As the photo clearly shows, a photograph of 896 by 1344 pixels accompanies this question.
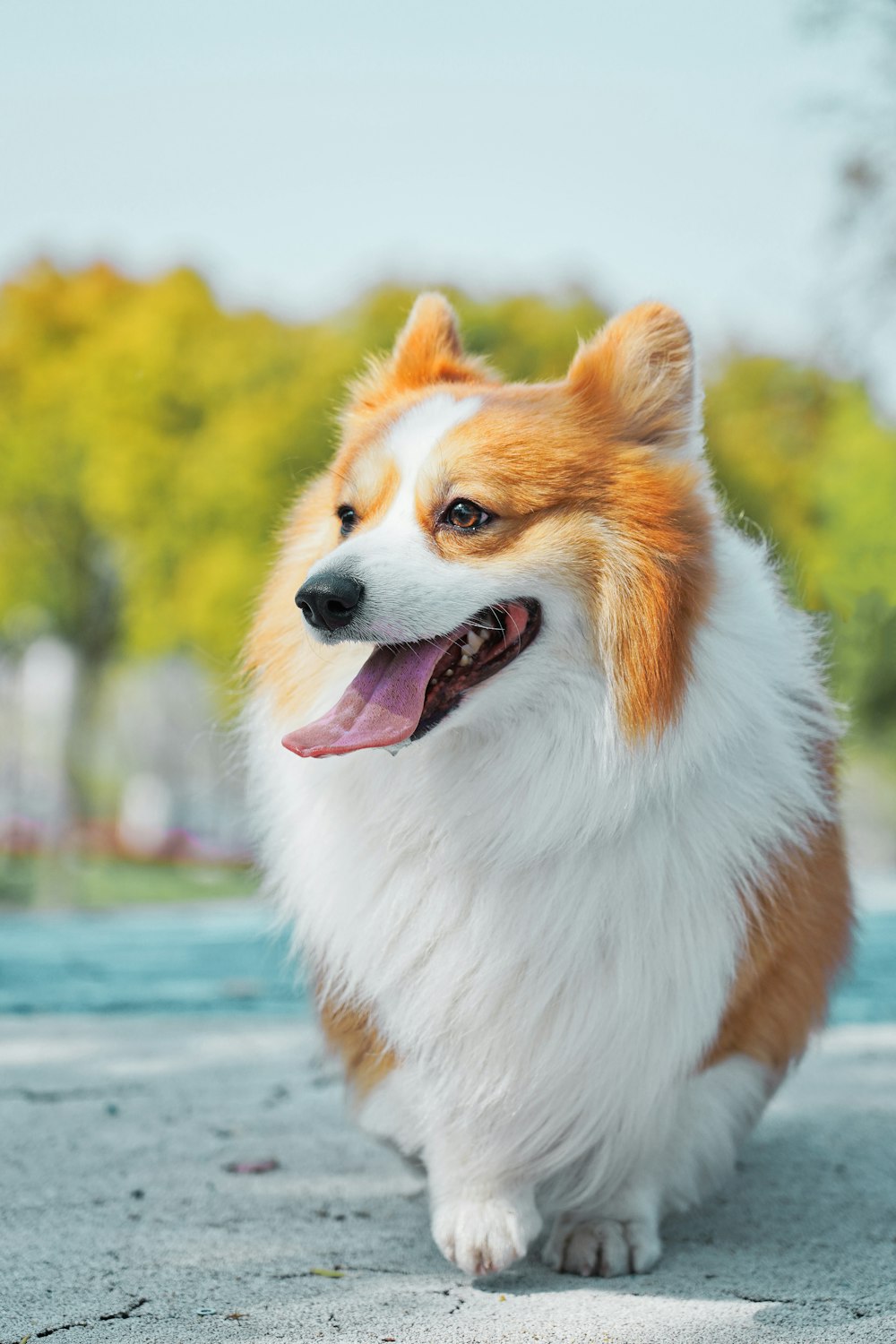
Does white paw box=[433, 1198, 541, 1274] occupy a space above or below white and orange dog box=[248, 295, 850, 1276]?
below

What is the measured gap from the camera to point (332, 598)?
2475 mm

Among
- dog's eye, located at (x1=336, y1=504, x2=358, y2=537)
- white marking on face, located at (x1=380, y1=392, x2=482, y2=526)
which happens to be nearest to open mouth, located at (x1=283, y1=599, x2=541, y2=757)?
white marking on face, located at (x1=380, y1=392, x2=482, y2=526)

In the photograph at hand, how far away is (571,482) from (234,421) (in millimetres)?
15051

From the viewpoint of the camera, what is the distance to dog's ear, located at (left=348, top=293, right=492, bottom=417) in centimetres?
335

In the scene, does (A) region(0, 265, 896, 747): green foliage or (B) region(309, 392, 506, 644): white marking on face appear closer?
(B) region(309, 392, 506, 644): white marking on face

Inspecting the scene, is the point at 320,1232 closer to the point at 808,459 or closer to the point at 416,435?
the point at 416,435

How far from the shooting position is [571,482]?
2713mm

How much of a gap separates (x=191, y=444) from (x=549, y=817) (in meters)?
16.4

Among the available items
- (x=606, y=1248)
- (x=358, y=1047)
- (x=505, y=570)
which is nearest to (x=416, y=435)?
(x=505, y=570)

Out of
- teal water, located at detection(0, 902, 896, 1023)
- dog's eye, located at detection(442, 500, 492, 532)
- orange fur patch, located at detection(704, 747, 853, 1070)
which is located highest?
dog's eye, located at detection(442, 500, 492, 532)

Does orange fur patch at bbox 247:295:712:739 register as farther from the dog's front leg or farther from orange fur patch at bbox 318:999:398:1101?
the dog's front leg

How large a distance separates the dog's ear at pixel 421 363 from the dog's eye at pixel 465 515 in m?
0.71

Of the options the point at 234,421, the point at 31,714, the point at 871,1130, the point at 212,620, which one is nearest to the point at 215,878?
the point at 31,714

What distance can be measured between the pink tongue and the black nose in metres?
0.18
